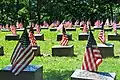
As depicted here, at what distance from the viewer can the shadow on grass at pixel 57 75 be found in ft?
35.5

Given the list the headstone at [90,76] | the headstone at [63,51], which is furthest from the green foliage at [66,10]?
the headstone at [90,76]

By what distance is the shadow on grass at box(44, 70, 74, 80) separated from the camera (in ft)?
35.5

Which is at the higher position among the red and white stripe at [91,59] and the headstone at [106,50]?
the red and white stripe at [91,59]

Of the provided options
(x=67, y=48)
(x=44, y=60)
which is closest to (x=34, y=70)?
A: (x=44, y=60)

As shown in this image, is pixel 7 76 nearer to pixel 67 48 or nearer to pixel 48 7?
pixel 67 48

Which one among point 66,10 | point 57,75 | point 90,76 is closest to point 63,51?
point 57,75

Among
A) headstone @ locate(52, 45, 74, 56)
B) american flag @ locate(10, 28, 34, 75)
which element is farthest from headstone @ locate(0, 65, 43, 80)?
headstone @ locate(52, 45, 74, 56)

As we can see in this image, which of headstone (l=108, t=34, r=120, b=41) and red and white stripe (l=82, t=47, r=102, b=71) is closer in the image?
red and white stripe (l=82, t=47, r=102, b=71)

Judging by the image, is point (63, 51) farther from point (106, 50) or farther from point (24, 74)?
point (24, 74)

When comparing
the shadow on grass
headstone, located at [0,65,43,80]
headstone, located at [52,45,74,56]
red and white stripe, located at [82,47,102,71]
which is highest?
red and white stripe, located at [82,47,102,71]

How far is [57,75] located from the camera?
37.0ft

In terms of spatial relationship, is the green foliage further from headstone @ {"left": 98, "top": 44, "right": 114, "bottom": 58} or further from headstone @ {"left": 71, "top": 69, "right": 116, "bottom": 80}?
headstone @ {"left": 71, "top": 69, "right": 116, "bottom": 80}

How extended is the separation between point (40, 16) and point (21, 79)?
134 ft

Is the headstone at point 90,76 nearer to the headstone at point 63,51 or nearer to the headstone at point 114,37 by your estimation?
the headstone at point 63,51
